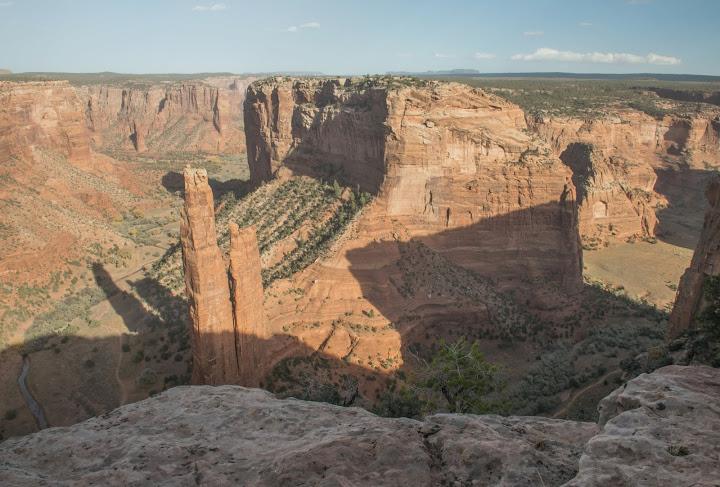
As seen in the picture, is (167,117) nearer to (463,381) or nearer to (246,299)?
(246,299)

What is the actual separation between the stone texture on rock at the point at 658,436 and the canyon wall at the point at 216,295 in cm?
2048

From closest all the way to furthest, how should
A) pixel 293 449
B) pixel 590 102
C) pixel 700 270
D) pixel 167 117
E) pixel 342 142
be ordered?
pixel 293 449 < pixel 700 270 < pixel 342 142 < pixel 590 102 < pixel 167 117

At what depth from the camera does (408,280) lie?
121 ft

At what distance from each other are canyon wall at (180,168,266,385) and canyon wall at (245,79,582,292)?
13744 millimetres

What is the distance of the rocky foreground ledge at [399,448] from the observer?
22.3 feet

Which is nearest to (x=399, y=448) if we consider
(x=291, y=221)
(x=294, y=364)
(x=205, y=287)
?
(x=205, y=287)

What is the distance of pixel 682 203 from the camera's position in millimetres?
83375

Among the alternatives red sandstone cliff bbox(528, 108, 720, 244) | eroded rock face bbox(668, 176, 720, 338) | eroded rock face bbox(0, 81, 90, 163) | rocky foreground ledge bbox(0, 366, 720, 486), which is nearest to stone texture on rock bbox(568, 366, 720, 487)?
rocky foreground ledge bbox(0, 366, 720, 486)

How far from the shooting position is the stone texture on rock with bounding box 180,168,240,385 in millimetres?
24578

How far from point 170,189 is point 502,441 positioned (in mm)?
94986

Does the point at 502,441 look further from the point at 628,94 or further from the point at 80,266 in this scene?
the point at 628,94

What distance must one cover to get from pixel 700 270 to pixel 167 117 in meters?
151

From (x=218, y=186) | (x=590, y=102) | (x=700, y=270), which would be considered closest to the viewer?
(x=700, y=270)

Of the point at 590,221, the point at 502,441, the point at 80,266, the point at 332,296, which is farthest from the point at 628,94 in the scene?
the point at 502,441
